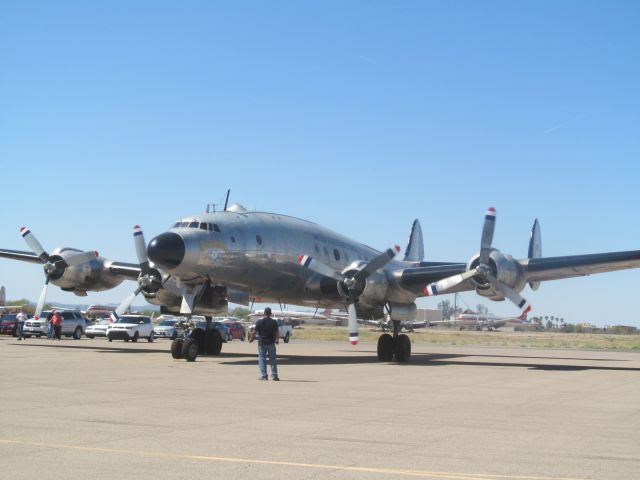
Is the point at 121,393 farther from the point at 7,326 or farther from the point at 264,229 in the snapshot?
the point at 7,326

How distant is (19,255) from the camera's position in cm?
3144

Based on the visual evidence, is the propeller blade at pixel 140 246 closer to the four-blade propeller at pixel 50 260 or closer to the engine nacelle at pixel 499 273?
the four-blade propeller at pixel 50 260

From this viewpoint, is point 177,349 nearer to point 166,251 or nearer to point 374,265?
point 166,251

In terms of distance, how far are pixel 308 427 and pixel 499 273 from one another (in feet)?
51.9

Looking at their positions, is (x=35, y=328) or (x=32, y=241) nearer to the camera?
(x=32, y=241)

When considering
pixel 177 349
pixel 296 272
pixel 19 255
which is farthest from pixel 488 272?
pixel 19 255

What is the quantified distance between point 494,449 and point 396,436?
1.35m

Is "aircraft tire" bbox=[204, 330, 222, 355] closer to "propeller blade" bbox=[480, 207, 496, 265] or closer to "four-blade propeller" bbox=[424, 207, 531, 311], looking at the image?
"four-blade propeller" bbox=[424, 207, 531, 311]

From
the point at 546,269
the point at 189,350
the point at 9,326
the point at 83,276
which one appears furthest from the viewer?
the point at 9,326

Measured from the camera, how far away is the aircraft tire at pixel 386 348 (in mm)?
26438

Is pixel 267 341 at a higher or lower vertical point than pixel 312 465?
higher

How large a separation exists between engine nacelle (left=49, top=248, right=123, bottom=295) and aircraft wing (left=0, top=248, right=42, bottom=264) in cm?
149

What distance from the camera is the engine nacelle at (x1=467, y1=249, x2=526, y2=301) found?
24.2 meters

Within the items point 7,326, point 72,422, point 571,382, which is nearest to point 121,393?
point 72,422
